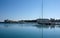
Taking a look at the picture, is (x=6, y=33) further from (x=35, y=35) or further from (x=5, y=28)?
(x=35, y=35)

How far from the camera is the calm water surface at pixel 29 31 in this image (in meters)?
2.84

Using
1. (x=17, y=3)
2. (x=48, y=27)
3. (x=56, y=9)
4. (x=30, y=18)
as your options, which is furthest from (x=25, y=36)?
(x=56, y=9)

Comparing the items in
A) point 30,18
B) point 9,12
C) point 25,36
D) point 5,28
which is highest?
point 9,12

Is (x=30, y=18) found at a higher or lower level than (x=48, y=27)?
higher

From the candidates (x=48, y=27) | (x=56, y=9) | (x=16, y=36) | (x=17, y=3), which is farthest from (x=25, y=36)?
(x=56, y=9)

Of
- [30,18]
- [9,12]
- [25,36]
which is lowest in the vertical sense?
[25,36]

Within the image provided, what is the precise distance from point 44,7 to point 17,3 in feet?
3.18

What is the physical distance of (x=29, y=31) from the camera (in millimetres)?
2820

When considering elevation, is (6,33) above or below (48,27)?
below

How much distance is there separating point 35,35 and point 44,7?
1.05 metres

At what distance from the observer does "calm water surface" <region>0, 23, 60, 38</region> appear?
284cm

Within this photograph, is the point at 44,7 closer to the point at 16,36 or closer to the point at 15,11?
the point at 15,11

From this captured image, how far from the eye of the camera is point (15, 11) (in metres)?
2.82

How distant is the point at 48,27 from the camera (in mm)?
2934
